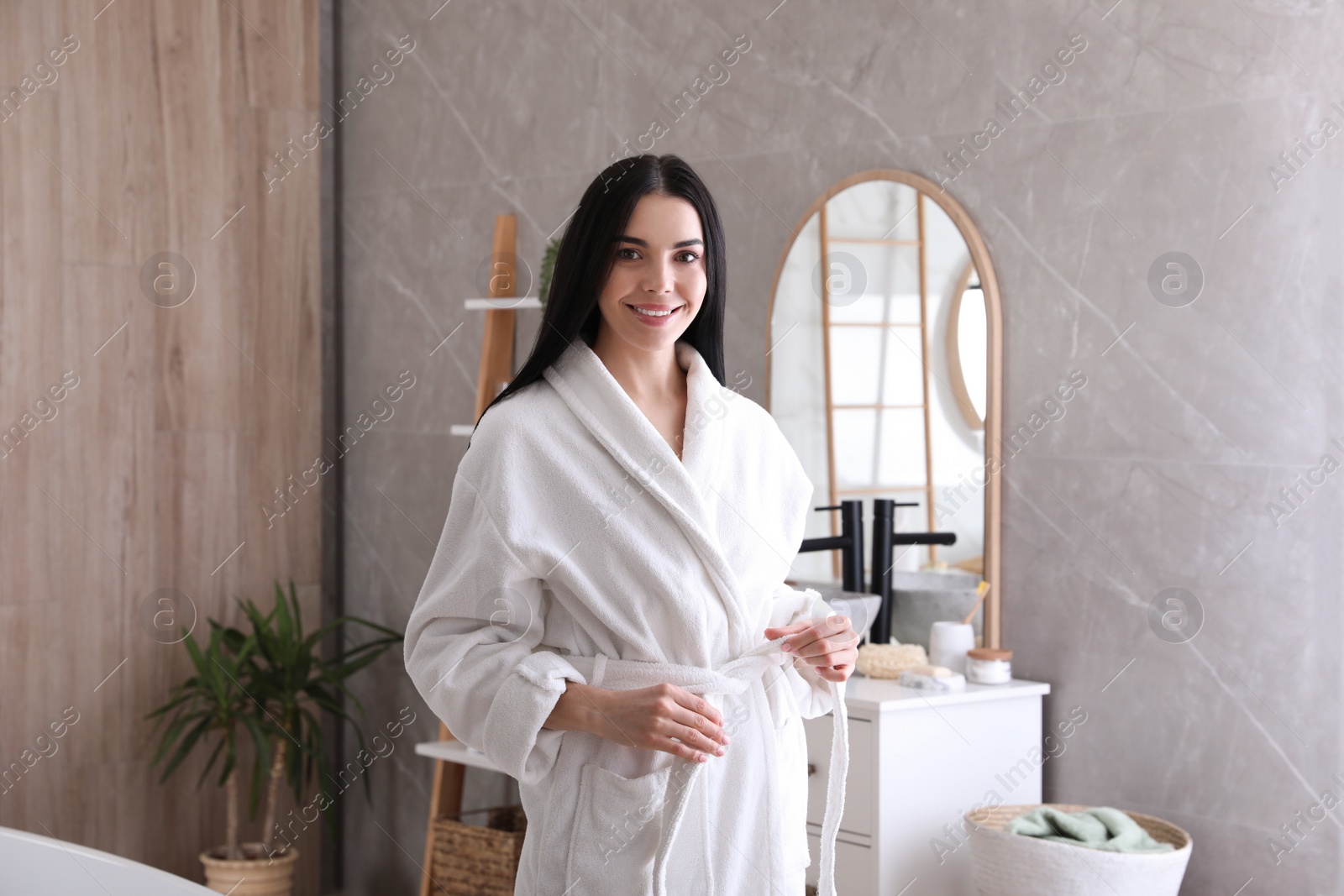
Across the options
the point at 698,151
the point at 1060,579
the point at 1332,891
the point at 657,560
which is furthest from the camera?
the point at 698,151

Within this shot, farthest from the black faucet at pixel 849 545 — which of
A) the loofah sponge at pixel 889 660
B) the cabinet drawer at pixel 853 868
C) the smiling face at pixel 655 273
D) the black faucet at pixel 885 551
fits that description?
the smiling face at pixel 655 273

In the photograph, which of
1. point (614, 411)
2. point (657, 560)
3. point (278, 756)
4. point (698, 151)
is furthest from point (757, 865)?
point (278, 756)

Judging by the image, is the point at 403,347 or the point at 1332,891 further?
the point at 403,347

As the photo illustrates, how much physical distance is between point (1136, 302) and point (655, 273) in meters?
Answer: 1.13

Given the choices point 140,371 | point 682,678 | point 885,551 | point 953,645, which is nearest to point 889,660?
point 953,645

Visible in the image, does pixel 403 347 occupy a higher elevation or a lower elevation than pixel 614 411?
higher

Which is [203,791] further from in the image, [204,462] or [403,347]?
[403,347]

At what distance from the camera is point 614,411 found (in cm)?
133

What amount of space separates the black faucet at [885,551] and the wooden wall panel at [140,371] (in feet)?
5.27

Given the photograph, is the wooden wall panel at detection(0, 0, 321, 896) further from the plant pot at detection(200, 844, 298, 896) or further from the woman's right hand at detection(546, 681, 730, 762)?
the woman's right hand at detection(546, 681, 730, 762)

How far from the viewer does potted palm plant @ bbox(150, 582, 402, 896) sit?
2910 mm

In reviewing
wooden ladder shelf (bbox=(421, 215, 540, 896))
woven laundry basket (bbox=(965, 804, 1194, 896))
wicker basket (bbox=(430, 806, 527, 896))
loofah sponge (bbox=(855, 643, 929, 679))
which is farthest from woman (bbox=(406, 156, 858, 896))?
wooden ladder shelf (bbox=(421, 215, 540, 896))

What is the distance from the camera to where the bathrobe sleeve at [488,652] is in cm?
123

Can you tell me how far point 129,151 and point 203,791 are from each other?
1.54 m
